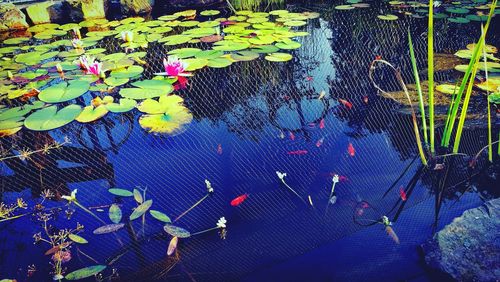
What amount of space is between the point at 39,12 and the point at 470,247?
659cm

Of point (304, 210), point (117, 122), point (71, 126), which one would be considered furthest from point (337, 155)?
point (71, 126)

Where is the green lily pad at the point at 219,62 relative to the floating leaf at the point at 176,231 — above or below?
above

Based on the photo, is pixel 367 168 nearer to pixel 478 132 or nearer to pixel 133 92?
pixel 478 132

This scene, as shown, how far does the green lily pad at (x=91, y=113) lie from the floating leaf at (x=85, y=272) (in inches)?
57.5

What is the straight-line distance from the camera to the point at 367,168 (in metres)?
2.12

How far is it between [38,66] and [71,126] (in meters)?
1.56

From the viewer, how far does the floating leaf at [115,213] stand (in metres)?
1.82

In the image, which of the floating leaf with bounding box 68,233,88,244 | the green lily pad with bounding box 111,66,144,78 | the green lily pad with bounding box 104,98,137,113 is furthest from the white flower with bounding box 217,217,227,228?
the green lily pad with bounding box 111,66,144,78

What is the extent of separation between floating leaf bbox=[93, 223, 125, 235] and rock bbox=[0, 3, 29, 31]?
5171mm

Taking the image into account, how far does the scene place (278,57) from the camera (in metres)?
3.61

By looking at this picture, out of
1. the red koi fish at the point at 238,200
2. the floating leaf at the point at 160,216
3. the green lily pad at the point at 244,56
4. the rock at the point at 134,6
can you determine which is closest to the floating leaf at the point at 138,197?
the floating leaf at the point at 160,216

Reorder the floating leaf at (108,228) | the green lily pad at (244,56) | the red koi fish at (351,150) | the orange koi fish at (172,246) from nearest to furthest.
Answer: the orange koi fish at (172,246) → the floating leaf at (108,228) → the red koi fish at (351,150) → the green lily pad at (244,56)

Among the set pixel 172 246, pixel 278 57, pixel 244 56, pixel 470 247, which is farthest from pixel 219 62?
pixel 470 247

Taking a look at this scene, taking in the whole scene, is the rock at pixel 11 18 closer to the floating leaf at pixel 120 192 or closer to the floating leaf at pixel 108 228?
the floating leaf at pixel 120 192
